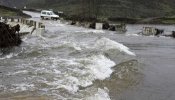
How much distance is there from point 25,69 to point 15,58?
4.67m

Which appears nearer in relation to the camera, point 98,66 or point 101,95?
point 101,95

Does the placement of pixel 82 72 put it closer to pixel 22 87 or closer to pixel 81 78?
pixel 81 78

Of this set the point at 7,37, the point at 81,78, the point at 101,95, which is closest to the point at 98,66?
the point at 81,78

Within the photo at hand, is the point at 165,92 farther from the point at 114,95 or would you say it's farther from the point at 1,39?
the point at 1,39

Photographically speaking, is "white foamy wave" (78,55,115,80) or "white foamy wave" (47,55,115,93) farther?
"white foamy wave" (78,55,115,80)

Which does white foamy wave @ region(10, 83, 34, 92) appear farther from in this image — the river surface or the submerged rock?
the submerged rock

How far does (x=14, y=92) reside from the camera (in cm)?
1270

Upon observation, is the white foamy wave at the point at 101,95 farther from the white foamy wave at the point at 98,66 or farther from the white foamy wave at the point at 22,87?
the white foamy wave at the point at 98,66

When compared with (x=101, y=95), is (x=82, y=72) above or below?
below

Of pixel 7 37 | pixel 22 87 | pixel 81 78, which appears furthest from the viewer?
pixel 7 37

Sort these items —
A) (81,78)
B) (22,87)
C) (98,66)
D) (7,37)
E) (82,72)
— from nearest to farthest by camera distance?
(22,87) → (81,78) → (82,72) → (98,66) → (7,37)

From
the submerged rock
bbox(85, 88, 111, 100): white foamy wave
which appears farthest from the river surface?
the submerged rock

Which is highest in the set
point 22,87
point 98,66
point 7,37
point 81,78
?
point 22,87

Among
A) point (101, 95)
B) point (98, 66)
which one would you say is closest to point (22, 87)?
point (101, 95)
